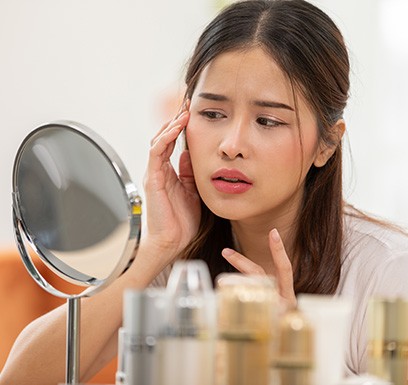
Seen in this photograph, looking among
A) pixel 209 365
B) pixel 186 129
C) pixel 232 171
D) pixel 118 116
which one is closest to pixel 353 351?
pixel 232 171

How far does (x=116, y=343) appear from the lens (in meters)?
1.72

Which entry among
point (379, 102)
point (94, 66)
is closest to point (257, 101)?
point (94, 66)

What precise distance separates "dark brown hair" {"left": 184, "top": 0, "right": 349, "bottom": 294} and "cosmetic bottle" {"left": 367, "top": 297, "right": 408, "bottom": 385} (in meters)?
0.71

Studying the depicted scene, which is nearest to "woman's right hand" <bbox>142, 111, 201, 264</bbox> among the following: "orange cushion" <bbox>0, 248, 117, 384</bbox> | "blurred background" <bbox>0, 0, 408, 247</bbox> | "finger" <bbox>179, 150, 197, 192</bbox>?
"finger" <bbox>179, 150, 197, 192</bbox>

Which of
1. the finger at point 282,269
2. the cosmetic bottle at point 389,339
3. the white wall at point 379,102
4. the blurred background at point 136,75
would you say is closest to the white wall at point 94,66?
the blurred background at point 136,75

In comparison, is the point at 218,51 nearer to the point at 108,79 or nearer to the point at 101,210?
the point at 101,210

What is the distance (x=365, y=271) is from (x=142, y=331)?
2.78 feet

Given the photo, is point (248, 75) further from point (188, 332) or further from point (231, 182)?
point (188, 332)

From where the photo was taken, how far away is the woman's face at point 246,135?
1.54 m

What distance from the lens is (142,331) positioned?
2.91ft

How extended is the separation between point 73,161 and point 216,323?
33 cm

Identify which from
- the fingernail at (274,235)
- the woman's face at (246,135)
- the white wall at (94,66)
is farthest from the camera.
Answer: the white wall at (94,66)

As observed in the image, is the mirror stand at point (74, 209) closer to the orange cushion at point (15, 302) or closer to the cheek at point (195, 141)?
the cheek at point (195, 141)

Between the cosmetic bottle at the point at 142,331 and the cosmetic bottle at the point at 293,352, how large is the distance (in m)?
0.11
